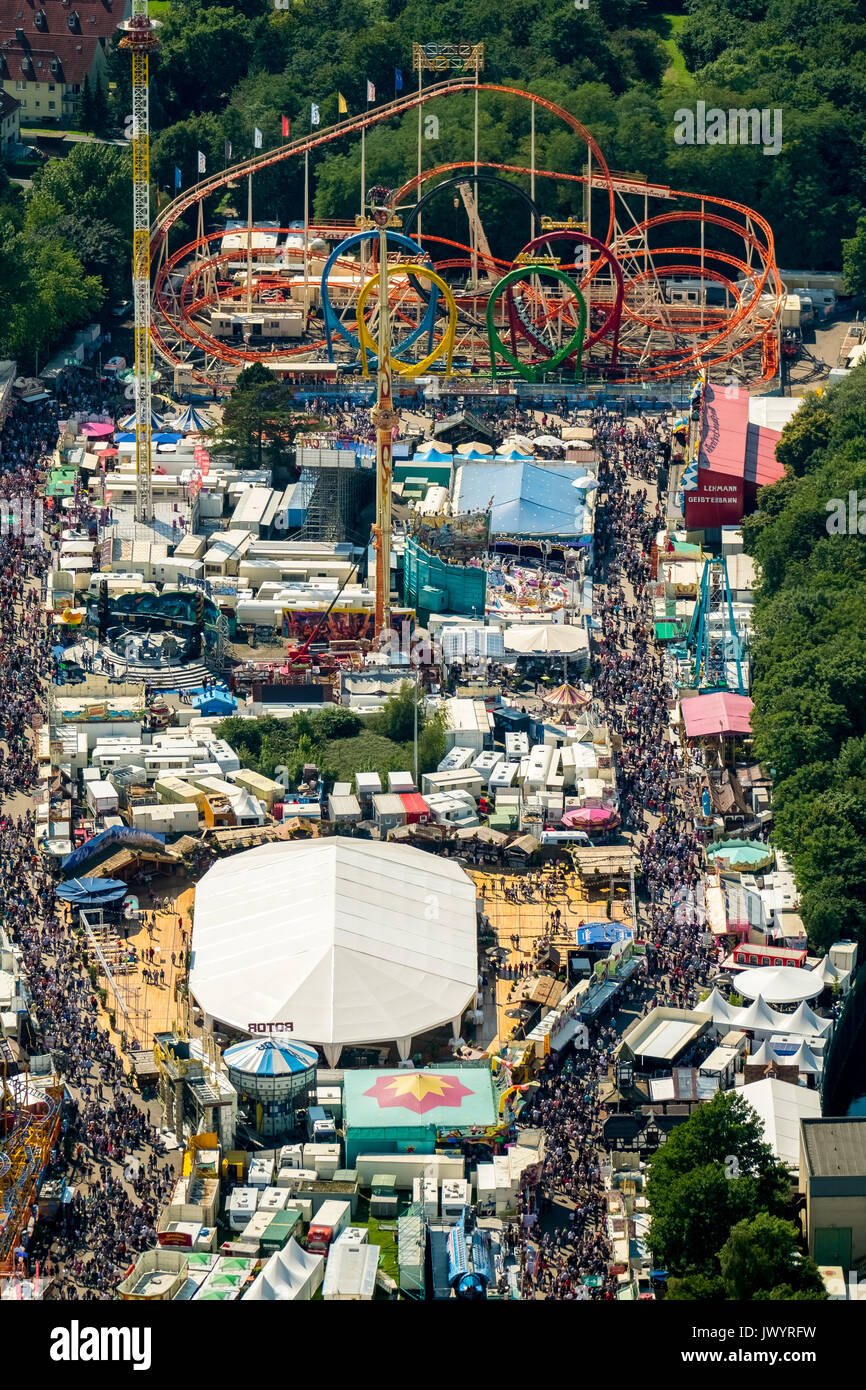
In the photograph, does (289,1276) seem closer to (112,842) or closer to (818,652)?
(112,842)

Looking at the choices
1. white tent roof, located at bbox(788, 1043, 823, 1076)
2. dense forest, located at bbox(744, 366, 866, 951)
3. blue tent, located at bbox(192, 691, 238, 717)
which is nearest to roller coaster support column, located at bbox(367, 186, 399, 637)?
blue tent, located at bbox(192, 691, 238, 717)

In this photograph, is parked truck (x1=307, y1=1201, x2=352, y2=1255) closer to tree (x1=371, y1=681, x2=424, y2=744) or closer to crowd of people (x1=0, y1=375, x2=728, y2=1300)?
crowd of people (x1=0, y1=375, x2=728, y2=1300)

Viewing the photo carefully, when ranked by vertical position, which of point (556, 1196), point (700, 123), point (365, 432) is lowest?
point (556, 1196)

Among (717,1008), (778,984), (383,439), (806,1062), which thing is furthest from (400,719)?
(806,1062)

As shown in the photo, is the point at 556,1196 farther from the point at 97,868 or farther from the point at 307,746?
the point at 307,746
